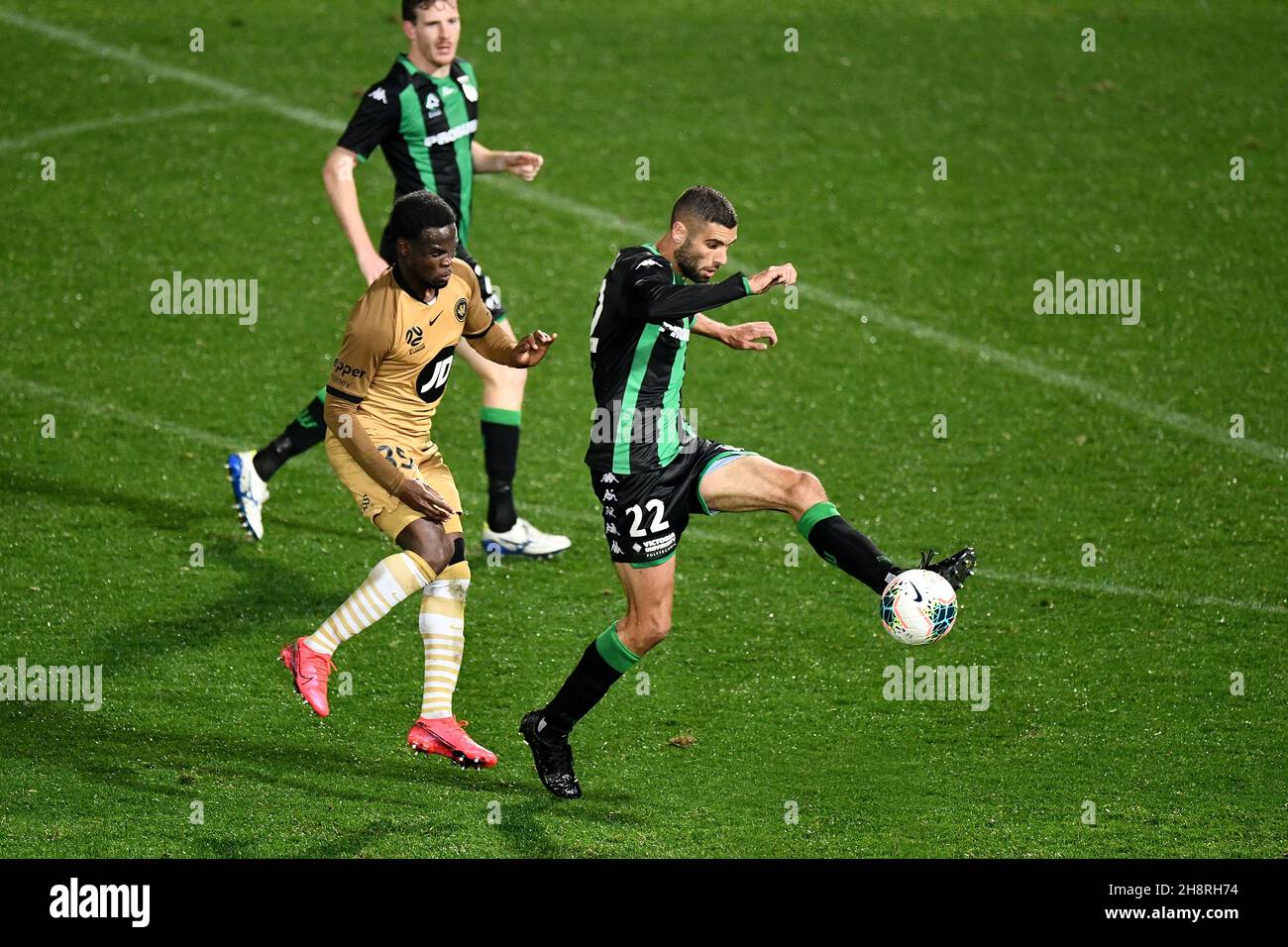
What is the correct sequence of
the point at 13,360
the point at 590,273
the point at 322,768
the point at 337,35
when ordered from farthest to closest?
1. the point at 337,35
2. the point at 590,273
3. the point at 13,360
4. the point at 322,768

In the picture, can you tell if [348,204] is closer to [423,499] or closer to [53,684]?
[423,499]

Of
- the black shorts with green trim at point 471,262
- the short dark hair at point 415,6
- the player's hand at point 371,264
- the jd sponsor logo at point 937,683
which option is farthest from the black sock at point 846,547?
the short dark hair at point 415,6

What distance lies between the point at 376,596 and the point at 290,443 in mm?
2565

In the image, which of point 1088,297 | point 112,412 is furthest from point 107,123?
point 1088,297

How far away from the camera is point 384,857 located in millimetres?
6141

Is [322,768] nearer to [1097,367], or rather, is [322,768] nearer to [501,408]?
[501,408]

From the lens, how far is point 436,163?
28.7 ft

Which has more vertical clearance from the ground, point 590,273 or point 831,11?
point 831,11

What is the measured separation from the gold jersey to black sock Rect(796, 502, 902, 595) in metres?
1.56

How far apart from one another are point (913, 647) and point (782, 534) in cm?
149

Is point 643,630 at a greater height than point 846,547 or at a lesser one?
lesser

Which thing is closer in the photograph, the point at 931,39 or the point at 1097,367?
the point at 1097,367

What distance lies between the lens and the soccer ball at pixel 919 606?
6160 mm
